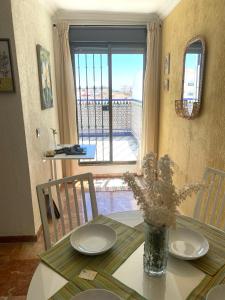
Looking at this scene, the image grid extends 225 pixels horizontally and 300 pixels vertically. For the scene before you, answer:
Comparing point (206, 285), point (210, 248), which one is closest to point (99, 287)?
point (206, 285)

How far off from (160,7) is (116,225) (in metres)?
3.03

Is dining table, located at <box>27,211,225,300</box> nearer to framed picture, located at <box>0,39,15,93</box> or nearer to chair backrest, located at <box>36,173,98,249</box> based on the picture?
chair backrest, located at <box>36,173,98,249</box>

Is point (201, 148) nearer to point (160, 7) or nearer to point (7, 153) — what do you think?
point (7, 153)

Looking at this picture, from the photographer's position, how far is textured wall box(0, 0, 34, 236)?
2018mm

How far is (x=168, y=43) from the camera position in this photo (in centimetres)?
316

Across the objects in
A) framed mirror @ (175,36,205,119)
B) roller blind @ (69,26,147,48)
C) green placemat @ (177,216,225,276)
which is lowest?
green placemat @ (177,216,225,276)

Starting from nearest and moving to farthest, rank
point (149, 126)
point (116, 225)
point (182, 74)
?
1. point (116, 225)
2. point (182, 74)
3. point (149, 126)

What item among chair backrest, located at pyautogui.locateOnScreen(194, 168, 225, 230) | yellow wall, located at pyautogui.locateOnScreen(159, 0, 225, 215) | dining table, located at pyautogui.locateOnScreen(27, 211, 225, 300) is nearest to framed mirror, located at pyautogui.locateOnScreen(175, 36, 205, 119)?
yellow wall, located at pyautogui.locateOnScreen(159, 0, 225, 215)

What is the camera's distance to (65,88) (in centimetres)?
352

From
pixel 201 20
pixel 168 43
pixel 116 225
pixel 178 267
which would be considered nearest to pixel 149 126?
pixel 168 43

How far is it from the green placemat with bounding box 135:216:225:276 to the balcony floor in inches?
114

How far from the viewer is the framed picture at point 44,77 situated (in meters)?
2.58

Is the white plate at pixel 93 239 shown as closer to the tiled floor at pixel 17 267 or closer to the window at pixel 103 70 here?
the tiled floor at pixel 17 267

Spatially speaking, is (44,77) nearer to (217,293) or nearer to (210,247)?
(210,247)
